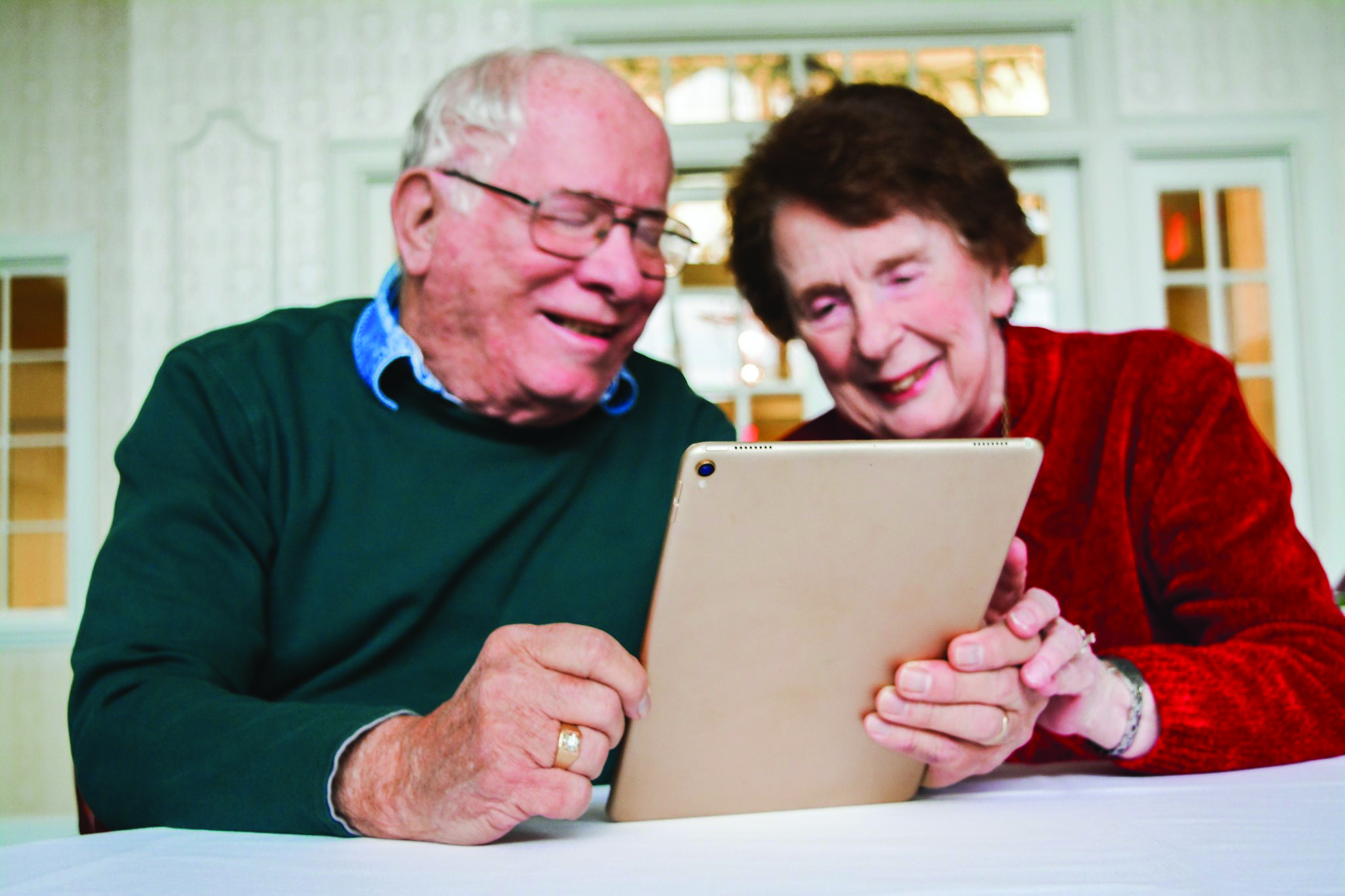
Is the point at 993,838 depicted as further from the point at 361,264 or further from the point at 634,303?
the point at 361,264

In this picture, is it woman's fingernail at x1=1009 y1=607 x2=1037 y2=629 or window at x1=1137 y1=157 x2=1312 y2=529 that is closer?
woman's fingernail at x1=1009 y1=607 x2=1037 y2=629

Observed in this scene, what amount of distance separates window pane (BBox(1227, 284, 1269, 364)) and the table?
154 inches

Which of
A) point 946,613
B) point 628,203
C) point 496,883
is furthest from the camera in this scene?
point 628,203

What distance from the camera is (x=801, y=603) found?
0.77 metres

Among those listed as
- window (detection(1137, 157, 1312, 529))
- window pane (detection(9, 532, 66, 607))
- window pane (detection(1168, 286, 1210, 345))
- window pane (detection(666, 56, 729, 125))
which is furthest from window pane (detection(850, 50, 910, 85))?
window pane (detection(9, 532, 66, 607))

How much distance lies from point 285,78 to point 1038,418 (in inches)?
152

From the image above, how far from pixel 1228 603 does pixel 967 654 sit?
1.68ft

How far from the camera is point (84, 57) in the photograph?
5414 mm

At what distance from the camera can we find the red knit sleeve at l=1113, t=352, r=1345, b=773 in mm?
971

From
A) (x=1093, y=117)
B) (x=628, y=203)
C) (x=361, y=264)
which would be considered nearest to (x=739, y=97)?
(x=1093, y=117)

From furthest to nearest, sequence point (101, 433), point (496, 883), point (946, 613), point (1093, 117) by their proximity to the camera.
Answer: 1. point (101, 433)
2. point (1093, 117)
3. point (946, 613)
4. point (496, 883)

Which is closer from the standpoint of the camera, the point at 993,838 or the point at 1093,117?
the point at 993,838

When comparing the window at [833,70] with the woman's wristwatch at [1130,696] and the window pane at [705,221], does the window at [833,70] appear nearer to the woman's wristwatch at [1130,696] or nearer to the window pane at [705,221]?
the window pane at [705,221]

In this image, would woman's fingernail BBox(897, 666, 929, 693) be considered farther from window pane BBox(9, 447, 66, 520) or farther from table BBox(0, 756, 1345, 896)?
window pane BBox(9, 447, 66, 520)
